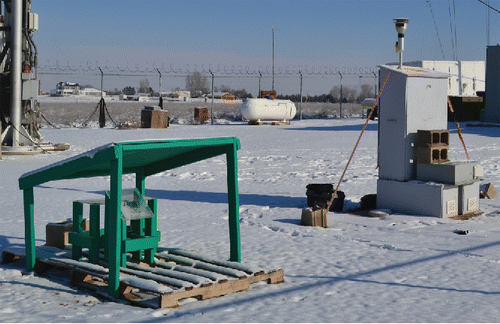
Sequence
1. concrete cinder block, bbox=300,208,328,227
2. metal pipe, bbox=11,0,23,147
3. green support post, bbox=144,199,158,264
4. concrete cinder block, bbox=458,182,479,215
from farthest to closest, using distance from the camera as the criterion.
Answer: metal pipe, bbox=11,0,23,147
concrete cinder block, bbox=458,182,479,215
concrete cinder block, bbox=300,208,328,227
green support post, bbox=144,199,158,264

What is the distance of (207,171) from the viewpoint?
1487cm

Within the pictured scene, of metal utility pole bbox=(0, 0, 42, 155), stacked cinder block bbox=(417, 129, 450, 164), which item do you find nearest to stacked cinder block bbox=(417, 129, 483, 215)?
stacked cinder block bbox=(417, 129, 450, 164)

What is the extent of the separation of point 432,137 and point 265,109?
23.0 metres

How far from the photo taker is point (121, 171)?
548cm

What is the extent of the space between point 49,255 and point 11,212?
3571 mm

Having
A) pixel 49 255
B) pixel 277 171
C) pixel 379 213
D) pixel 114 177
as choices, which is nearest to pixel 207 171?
pixel 277 171

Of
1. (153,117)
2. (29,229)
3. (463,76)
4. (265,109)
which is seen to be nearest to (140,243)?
(29,229)

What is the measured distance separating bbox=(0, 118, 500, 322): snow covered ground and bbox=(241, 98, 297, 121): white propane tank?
1714 cm

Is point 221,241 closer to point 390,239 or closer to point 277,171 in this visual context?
point 390,239

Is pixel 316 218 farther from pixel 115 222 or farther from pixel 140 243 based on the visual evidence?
pixel 115 222

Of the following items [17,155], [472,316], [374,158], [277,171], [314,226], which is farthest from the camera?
[17,155]

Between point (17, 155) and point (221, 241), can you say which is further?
point (17, 155)

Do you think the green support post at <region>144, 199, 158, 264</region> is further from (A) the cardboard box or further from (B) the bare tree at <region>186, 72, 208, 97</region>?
(B) the bare tree at <region>186, 72, 208, 97</region>

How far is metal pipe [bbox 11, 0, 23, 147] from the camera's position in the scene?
736 inches
